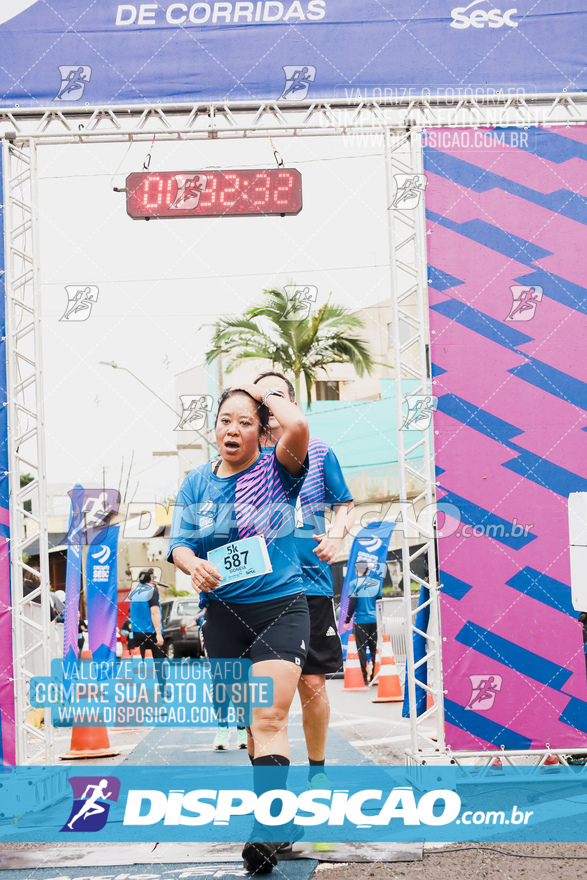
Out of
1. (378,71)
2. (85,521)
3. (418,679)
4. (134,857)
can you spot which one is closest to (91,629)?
(85,521)

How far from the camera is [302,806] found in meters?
4.23

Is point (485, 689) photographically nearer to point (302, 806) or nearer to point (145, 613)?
point (302, 806)

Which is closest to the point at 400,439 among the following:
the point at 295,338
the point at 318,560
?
the point at 318,560

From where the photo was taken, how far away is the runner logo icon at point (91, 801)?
14.6ft

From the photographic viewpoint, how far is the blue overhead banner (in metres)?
5.43

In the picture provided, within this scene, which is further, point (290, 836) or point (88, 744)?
point (88, 744)

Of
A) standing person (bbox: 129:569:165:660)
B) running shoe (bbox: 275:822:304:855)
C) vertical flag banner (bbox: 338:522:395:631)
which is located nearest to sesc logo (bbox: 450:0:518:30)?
vertical flag banner (bbox: 338:522:395:631)

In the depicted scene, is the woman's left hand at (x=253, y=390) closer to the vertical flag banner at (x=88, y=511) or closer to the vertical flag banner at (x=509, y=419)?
the vertical flag banner at (x=509, y=419)

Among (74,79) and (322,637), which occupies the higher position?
(74,79)

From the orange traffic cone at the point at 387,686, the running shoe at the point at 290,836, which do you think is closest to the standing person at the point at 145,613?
the orange traffic cone at the point at 387,686

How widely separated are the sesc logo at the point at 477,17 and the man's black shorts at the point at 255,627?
144 inches

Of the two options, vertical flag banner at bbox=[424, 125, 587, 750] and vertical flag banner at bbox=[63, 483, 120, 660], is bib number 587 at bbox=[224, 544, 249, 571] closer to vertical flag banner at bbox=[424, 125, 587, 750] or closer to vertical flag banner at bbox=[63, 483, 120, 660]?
vertical flag banner at bbox=[424, 125, 587, 750]

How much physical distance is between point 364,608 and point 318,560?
5142 millimetres

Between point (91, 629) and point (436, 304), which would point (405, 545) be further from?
point (91, 629)
